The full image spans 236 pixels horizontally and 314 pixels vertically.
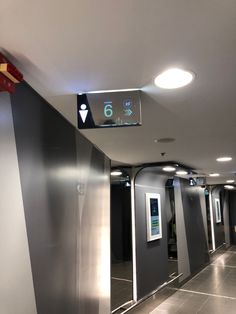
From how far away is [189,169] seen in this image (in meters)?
6.00

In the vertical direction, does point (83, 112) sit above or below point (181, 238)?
above

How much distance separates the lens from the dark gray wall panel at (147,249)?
5.40 meters

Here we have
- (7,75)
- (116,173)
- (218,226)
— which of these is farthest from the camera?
(218,226)

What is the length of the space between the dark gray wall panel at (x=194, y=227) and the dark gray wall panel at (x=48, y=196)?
5220 millimetres

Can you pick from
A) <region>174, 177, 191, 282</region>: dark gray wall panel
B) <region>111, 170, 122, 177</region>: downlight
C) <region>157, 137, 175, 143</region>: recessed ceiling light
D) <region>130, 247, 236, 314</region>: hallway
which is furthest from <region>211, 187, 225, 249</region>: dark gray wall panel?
<region>157, 137, 175, 143</region>: recessed ceiling light

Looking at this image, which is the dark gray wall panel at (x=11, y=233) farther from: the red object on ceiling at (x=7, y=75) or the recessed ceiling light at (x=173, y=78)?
the recessed ceiling light at (x=173, y=78)

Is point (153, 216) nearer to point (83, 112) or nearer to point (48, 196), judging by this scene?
point (48, 196)

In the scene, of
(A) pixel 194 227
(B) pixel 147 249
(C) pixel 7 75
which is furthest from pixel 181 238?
(C) pixel 7 75

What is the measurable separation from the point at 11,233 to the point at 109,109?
0.95m

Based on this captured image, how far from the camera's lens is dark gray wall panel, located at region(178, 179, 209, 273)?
7.63m

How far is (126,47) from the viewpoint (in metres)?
1.45

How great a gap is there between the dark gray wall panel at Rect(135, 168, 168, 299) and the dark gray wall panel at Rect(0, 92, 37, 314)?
3.77 m

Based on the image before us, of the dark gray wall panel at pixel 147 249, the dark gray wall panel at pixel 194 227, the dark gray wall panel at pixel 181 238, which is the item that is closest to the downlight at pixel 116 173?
the dark gray wall panel at pixel 147 249

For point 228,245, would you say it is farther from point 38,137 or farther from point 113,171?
point 38,137
